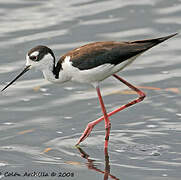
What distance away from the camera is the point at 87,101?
988 centimetres

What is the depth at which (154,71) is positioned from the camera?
1080 cm

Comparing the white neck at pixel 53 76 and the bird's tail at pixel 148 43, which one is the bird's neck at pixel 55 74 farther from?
the bird's tail at pixel 148 43

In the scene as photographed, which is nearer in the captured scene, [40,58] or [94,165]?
[94,165]

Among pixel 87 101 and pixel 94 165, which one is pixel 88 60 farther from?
pixel 87 101

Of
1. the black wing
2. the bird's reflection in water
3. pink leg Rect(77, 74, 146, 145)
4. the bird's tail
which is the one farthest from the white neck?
the bird's tail

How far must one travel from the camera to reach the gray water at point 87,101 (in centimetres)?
805

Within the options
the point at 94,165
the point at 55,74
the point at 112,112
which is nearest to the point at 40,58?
the point at 55,74

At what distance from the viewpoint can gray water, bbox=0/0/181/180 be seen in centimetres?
805

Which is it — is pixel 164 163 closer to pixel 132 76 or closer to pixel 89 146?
pixel 89 146

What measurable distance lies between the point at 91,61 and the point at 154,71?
2630 millimetres

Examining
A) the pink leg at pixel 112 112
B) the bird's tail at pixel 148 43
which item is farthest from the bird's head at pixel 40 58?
the bird's tail at pixel 148 43

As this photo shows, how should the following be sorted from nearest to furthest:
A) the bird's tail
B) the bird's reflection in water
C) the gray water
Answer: the bird's reflection in water, the gray water, the bird's tail

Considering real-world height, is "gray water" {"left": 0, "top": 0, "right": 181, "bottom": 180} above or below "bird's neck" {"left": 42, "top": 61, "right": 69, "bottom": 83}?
below

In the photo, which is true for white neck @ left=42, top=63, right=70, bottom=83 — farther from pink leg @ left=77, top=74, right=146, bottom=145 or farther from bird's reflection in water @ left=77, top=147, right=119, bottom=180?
bird's reflection in water @ left=77, top=147, right=119, bottom=180
